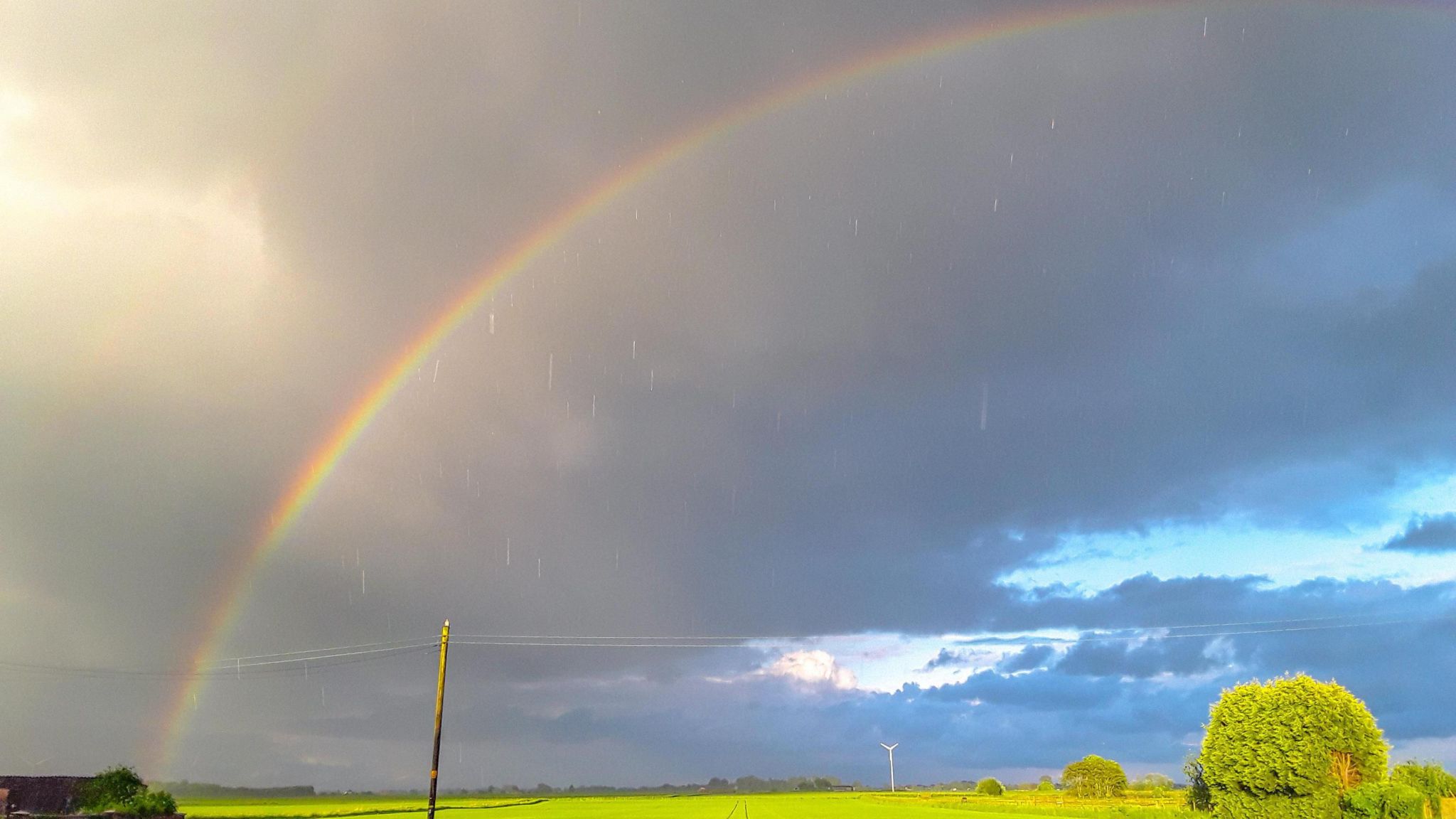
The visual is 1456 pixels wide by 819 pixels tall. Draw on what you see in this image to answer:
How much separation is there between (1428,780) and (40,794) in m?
104

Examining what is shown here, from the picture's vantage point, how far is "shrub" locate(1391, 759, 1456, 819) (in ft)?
155

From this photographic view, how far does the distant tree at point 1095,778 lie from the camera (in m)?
159

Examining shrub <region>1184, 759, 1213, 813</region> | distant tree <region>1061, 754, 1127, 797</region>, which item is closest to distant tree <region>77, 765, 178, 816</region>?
shrub <region>1184, 759, 1213, 813</region>

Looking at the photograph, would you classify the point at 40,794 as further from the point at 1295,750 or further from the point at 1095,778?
the point at 1095,778

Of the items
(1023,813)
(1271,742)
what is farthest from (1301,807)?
(1023,813)

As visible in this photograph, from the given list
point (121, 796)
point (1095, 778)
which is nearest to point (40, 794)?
point (121, 796)

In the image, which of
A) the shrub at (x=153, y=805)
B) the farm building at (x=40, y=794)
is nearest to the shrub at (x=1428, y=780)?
the shrub at (x=153, y=805)

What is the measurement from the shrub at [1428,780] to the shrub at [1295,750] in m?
1.95

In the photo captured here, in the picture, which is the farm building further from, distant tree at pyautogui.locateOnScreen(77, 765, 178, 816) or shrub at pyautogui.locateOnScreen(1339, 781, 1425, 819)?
shrub at pyautogui.locateOnScreen(1339, 781, 1425, 819)

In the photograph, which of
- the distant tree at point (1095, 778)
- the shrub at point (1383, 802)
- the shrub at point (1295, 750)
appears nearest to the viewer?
the shrub at point (1383, 802)

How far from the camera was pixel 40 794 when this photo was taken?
82.9 meters

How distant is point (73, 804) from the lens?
83688 mm

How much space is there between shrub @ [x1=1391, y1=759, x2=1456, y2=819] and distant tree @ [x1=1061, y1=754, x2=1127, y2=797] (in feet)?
381

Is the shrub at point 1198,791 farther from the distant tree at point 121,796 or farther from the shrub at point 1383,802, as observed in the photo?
the distant tree at point 121,796
